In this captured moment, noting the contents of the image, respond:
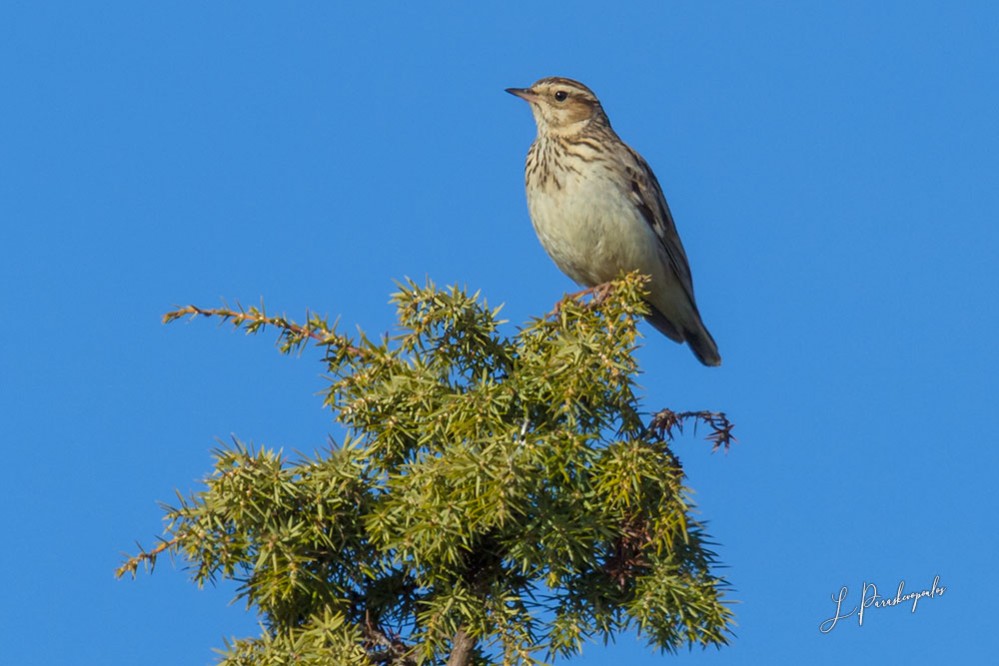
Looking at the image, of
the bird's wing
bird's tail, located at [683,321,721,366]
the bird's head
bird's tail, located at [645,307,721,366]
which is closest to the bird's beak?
the bird's head

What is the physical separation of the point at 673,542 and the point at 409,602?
2.99ft

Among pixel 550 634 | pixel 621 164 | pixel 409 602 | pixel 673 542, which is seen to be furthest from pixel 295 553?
pixel 621 164

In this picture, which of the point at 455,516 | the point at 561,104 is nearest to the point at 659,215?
the point at 561,104

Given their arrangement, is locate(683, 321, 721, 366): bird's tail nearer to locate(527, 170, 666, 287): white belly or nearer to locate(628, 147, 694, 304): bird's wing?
locate(628, 147, 694, 304): bird's wing

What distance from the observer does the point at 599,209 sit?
8938 millimetres

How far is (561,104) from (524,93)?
40 cm

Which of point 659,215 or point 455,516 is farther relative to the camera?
point 659,215

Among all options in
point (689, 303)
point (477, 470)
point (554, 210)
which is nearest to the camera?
point (477, 470)

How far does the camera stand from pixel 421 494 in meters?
4.13

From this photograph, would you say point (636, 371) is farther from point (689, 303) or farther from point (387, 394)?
point (689, 303)

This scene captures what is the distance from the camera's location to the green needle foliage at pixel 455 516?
13.4 feet

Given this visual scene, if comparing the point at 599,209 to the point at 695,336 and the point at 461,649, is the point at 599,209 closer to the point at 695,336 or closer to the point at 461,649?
the point at 695,336

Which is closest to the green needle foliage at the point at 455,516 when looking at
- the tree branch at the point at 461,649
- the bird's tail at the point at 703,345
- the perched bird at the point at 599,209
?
the tree branch at the point at 461,649

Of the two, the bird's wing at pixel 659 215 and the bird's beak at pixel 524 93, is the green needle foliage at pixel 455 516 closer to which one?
the bird's wing at pixel 659 215
